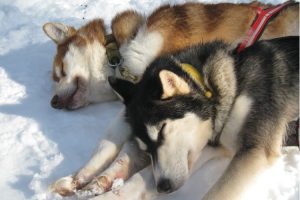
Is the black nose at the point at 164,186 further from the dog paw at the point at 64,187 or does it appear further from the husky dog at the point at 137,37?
the husky dog at the point at 137,37

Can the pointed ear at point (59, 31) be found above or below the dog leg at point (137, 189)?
above

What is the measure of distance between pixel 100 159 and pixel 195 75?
1.11 m

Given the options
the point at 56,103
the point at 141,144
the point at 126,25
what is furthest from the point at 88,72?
the point at 141,144

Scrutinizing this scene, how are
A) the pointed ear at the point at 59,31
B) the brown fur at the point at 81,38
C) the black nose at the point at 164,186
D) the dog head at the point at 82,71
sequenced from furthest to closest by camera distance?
1. the pointed ear at the point at 59,31
2. the brown fur at the point at 81,38
3. the dog head at the point at 82,71
4. the black nose at the point at 164,186

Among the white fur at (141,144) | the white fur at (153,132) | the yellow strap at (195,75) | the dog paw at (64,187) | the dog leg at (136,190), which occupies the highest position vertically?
the yellow strap at (195,75)

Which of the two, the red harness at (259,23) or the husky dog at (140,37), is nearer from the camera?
the red harness at (259,23)

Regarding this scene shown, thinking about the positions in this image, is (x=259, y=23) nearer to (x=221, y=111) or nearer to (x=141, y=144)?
(x=221, y=111)

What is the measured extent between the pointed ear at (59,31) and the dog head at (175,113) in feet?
6.79

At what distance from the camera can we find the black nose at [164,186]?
316 cm

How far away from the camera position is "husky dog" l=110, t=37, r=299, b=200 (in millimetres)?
3211

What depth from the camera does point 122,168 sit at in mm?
3549

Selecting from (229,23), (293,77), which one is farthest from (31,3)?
(293,77)

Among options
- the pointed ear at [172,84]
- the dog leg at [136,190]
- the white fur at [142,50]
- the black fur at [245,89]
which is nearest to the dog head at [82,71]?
the white fur at [142,50]

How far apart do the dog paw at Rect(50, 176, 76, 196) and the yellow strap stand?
1351 millimetres
